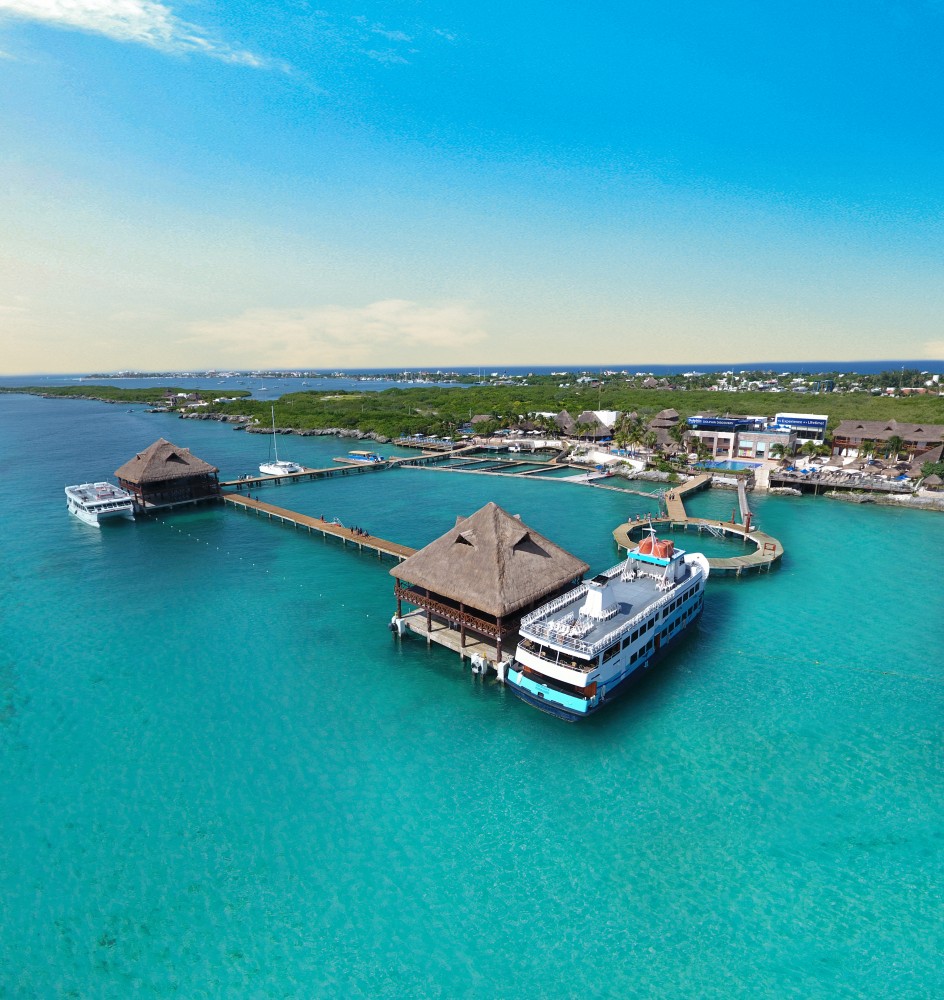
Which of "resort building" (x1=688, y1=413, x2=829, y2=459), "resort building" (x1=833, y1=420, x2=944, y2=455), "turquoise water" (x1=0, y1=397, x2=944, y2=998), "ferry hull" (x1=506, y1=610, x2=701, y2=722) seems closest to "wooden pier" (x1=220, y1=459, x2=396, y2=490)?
"turquoise water" (x1=0, y1=397, x2=944, y2=998)

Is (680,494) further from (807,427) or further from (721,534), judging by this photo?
(807,427)

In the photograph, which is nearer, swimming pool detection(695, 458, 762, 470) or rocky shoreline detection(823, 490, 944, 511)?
rocky shoreline detection(823, 490, 944, 511)

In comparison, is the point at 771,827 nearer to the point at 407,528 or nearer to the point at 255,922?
the point at 255,922

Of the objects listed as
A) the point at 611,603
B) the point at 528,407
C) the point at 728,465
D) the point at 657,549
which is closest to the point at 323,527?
the point at 657,549

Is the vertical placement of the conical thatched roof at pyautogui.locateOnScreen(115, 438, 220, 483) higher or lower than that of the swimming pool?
higher

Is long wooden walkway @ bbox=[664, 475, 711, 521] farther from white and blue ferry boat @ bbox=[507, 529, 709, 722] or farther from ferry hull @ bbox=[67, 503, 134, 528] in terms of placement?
ferry hull @ bbox=[67, 503, 134, 528]
